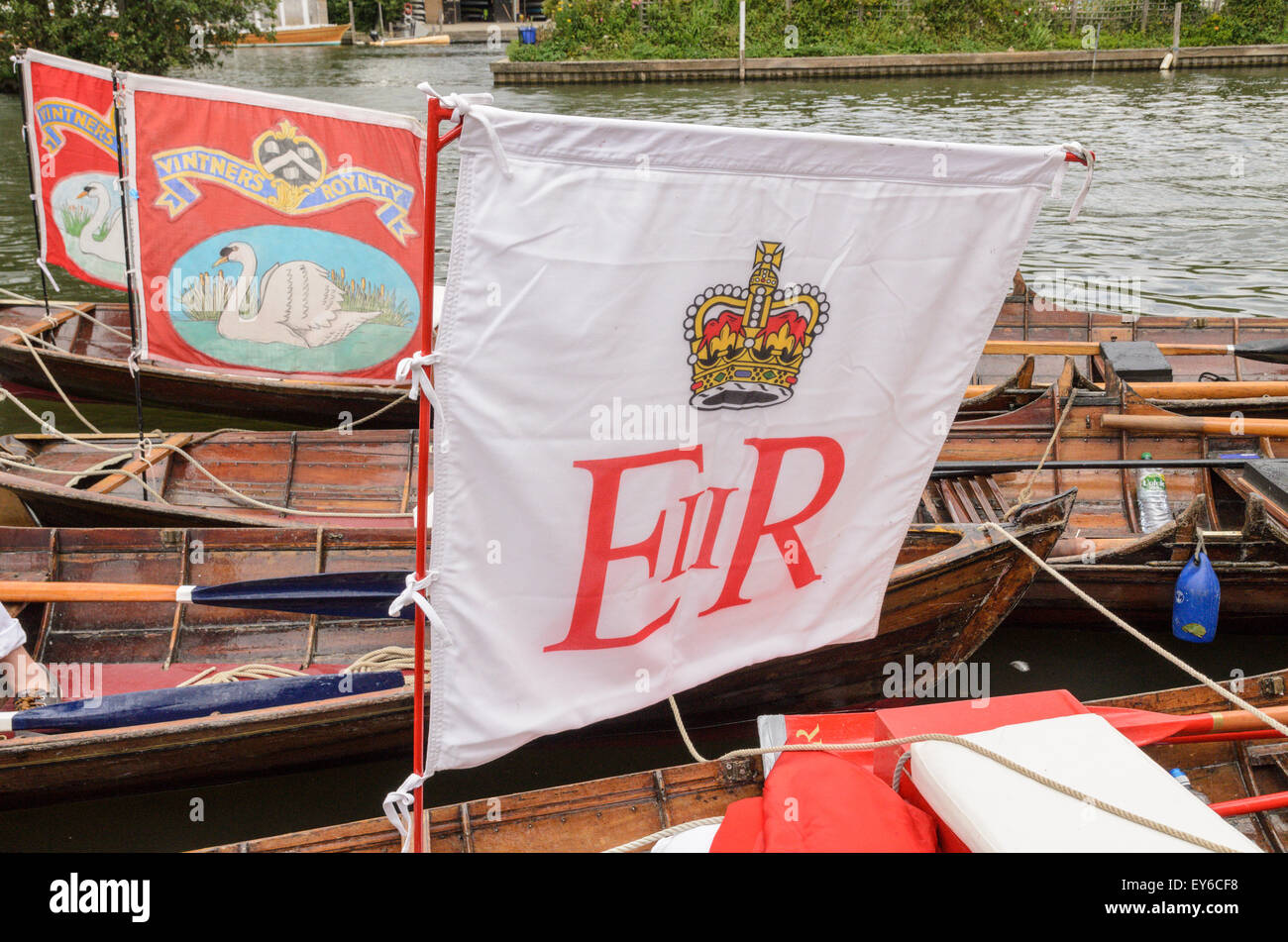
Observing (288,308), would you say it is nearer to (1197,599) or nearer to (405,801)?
(405,801)

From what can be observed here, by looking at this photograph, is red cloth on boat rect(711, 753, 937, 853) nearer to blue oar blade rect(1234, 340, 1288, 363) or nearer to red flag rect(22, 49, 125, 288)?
red flag rect(22, 49, 125, 288)

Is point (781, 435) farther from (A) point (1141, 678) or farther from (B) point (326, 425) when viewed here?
(B) point (326, 425)

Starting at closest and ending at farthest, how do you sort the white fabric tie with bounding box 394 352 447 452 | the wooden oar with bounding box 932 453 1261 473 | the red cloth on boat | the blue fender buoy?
1. the white fabric tie with bounding box 394 352 447 452
2. the red cloth on boat
3. the wooden oar with bounding box 932 453 1261 473
4. the blue fender buoy

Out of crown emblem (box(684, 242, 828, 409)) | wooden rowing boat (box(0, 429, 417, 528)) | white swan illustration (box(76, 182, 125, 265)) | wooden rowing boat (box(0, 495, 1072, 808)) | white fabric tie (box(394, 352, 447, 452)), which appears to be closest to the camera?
white fabric tie (box(394, 352, 447, 452))

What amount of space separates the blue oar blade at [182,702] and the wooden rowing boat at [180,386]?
184 inches

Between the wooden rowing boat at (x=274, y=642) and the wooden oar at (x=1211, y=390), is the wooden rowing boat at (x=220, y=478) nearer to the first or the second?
the wooden rowing boat at (x=274, y=642)

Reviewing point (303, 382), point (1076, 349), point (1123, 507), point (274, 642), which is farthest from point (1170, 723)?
point (303, 382)

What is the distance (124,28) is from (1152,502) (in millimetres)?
29829

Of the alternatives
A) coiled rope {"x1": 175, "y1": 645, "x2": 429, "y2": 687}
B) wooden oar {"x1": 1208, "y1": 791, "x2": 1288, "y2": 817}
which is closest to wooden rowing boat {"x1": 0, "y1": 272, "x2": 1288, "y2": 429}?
coiled rope {"x1": 175, "y1": 645, "x2": 429, "y2": 687}

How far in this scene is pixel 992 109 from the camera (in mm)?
28703

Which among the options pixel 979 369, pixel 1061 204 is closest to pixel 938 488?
pixel 979 369

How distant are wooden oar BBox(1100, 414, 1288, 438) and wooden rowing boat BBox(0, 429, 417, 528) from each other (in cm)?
563

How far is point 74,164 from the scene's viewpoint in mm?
8617

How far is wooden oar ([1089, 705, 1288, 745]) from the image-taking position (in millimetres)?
3918
